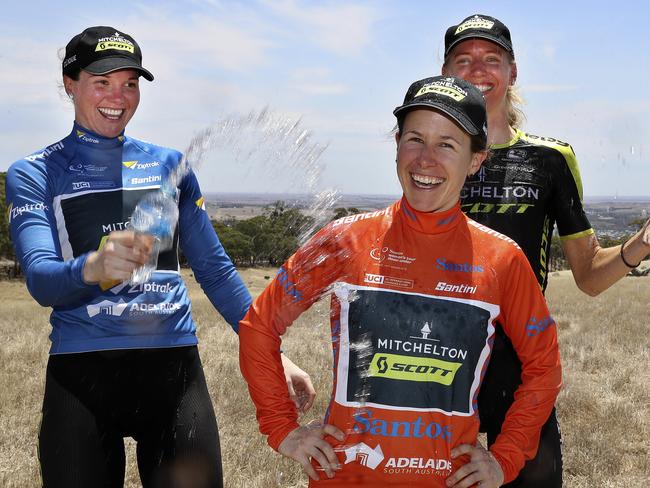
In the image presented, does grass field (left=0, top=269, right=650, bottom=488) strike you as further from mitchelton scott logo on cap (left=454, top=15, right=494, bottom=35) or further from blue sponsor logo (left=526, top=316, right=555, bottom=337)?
mitchelton scott logo on cap (left=454, top=15, right=494, bottom=35)

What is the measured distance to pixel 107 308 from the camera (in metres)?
2.92

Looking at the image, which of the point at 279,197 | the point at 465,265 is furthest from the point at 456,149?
the point at 279,197

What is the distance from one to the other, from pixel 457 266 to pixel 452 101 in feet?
2.10

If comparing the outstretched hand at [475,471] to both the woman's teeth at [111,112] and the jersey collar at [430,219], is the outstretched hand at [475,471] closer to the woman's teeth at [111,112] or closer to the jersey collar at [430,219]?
the jersey collar at [430,219]

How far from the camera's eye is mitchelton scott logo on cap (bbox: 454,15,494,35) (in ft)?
10.5

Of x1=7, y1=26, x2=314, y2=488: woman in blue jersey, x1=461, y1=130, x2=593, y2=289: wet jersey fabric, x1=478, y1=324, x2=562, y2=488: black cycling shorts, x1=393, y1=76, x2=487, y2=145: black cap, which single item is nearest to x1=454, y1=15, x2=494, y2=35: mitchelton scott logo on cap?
x1=461, y1=130, x2=593, y2=289: wet jersey fabric

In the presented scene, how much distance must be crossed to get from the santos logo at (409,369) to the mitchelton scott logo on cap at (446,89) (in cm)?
101

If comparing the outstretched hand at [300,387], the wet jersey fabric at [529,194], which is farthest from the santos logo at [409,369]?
the wet jersey fabric at [529,194]

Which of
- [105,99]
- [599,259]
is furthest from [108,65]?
[599,259]

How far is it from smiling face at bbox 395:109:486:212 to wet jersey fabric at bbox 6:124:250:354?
3.75 feet

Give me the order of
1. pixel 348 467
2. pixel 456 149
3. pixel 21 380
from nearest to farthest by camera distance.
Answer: pixel 348 467
pixel 456 149
pixel 21 380

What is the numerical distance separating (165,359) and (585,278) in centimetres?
219

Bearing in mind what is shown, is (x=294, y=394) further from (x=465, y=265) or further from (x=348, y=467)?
(x=465, y=265)

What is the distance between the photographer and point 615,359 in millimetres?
9156
